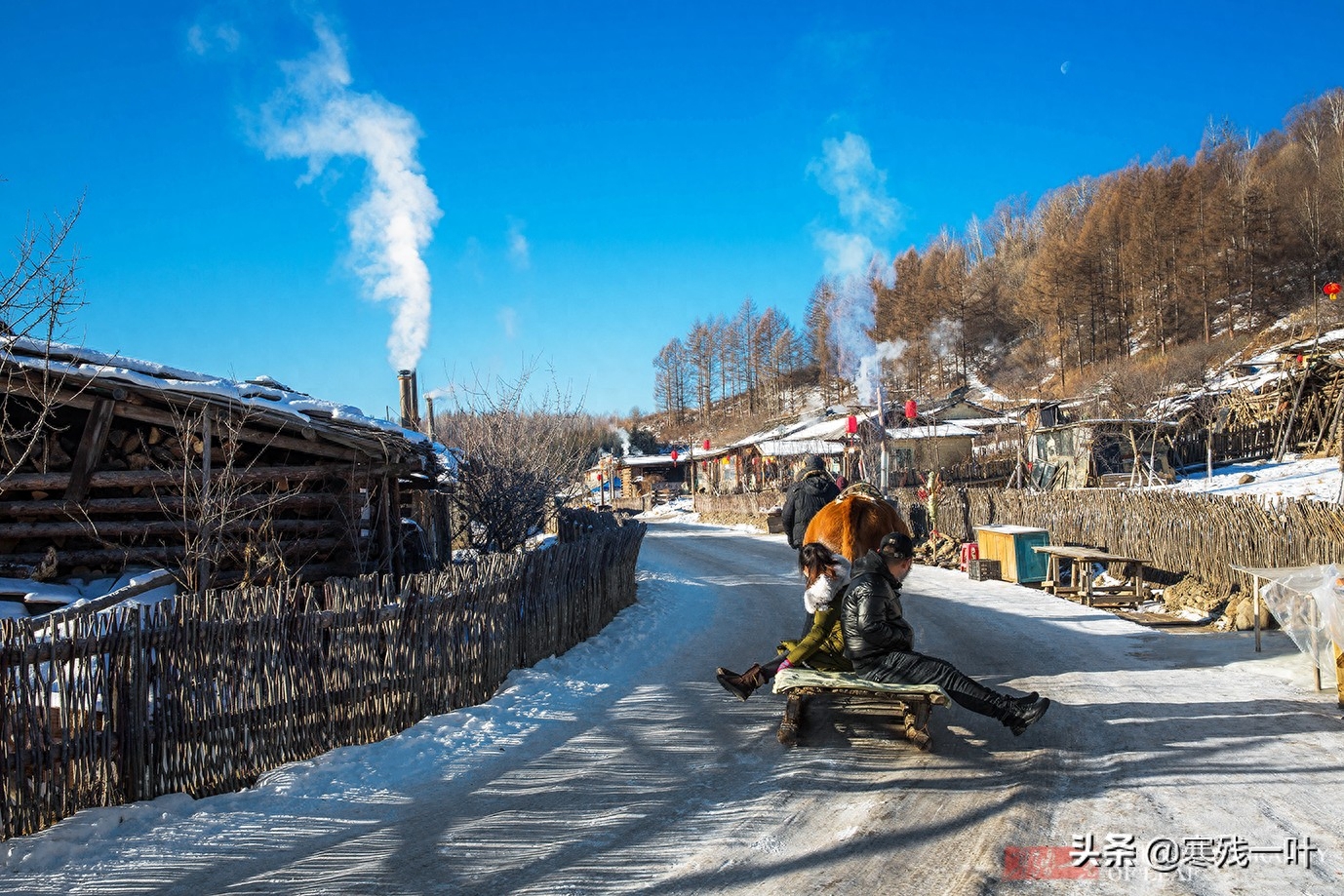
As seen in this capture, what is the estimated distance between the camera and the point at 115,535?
8.99 m

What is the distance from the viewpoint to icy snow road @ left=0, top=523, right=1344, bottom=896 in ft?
12.2

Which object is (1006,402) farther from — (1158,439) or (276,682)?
(276,682)

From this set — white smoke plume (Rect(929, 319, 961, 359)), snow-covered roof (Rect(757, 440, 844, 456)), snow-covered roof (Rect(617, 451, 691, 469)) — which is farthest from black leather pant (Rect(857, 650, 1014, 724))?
white smoke plume (Rect(929, 319, 961, 359))

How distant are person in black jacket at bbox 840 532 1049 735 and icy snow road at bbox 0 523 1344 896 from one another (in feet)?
1.14

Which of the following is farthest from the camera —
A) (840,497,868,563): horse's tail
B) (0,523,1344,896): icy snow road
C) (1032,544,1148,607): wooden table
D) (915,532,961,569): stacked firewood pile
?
(915,532,961,569): stacked firewood pile

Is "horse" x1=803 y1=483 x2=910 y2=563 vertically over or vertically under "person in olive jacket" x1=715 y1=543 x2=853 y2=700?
over

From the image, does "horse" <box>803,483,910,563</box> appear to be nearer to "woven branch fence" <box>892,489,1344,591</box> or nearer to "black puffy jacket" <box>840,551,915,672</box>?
"black puffy jacket" <box>840,551,915,672</box>

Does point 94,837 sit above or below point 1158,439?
below

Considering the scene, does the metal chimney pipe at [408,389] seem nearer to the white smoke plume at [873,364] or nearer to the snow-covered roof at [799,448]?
the snow-covered roof at [799,448]

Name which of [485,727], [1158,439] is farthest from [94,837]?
[1158,439]

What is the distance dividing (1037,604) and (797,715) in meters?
7.38

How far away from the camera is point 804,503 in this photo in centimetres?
855

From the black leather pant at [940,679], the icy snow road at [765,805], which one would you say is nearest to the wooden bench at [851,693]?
the black leather pant at [940,679]

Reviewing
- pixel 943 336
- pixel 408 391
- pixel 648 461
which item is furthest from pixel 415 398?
pixel 943 336
